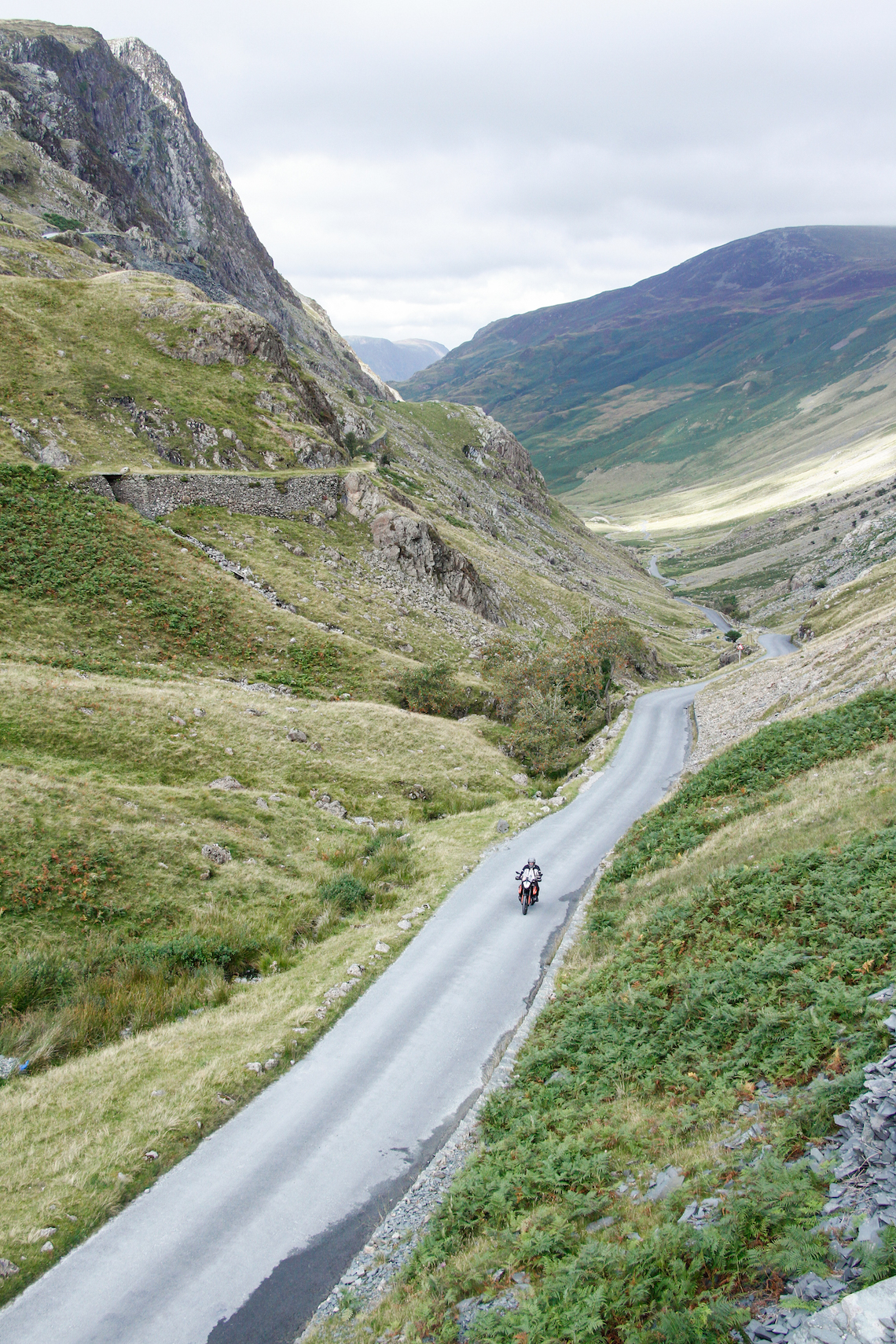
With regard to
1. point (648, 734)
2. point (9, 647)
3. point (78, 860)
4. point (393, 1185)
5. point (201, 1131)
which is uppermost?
point (9, 647)

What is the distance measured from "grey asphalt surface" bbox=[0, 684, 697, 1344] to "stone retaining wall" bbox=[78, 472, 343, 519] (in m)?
46.7

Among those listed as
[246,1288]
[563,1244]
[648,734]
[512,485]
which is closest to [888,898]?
[563,1244]

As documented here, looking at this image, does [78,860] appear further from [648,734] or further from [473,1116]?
[648,734]

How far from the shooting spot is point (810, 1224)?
646 cm

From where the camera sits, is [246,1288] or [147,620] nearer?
[246,1288]

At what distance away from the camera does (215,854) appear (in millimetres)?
21406

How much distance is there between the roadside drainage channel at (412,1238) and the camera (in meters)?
8.59

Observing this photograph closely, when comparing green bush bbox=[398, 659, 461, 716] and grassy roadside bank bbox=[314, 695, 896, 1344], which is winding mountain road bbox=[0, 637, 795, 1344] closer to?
grassy roadside bank bbox=[314, 695, 896, 1344]

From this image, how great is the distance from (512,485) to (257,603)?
383 ft

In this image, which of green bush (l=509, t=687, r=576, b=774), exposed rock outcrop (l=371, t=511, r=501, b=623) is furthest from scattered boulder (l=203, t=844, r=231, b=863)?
exposed rock outcrop (l=371, t=511, r=501, b=623)

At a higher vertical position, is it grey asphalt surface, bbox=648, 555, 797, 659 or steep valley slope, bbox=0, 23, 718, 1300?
steep valley slope, bbox=0, 23, 718, 1300

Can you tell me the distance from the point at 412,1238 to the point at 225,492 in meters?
57.5

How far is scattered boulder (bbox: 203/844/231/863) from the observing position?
69.6ft

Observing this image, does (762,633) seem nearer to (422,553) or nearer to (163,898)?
(422,553)
